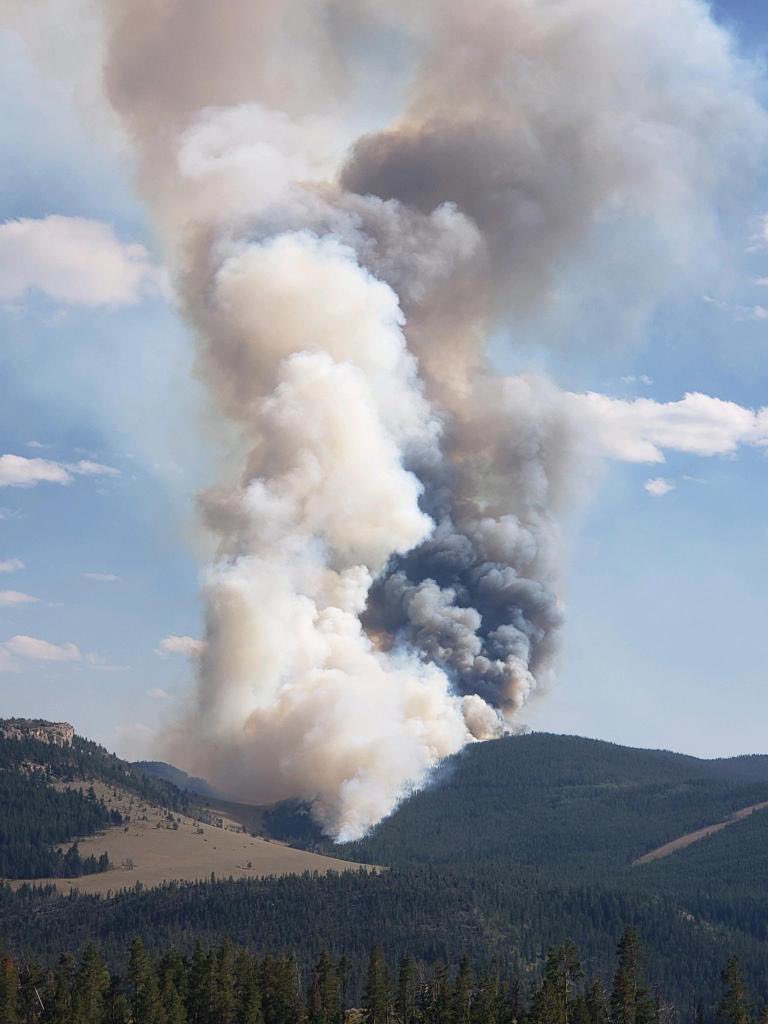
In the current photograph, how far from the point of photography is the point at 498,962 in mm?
180750

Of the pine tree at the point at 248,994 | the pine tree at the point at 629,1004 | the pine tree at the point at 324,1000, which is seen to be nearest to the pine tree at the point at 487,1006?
the pine tree at the point at 629,1004

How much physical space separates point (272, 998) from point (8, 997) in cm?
2052

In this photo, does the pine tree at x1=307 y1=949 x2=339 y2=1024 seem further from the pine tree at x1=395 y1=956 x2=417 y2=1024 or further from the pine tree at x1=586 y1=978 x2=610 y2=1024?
the pine tree at x1=586 y1=978 x2=610 y2=1024

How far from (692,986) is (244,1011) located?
241ft

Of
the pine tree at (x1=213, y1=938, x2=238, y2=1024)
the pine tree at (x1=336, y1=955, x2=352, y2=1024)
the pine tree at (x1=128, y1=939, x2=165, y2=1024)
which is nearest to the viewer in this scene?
the pine tree at (x1=128, y1=939, x2=165, y2=1024)

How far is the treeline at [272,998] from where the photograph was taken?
129250 millimetres

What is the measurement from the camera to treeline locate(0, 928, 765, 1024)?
129 meters

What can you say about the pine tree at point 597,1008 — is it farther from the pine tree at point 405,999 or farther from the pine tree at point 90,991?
the pine tree at point 90,991

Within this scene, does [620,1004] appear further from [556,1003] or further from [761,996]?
[761,996]

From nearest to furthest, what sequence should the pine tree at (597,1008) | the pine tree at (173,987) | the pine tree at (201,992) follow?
1. the pine tree at (173,987)
2. the pine tree at (201,992)
3. the pine tree at (597,1008)

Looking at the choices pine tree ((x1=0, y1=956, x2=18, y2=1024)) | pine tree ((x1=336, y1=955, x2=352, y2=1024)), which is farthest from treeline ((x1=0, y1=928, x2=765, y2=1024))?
pine tree ((x1=336, y1=955, x2=352, y2=1024))

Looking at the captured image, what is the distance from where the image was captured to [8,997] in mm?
129125

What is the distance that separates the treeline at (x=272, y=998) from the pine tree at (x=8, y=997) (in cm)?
8

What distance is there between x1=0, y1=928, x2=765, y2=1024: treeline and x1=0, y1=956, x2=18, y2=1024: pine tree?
0.08 metres
